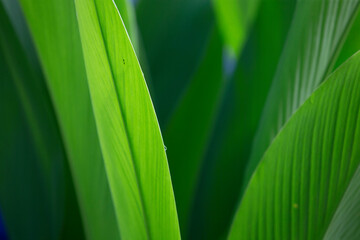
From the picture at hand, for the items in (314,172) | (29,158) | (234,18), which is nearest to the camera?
(314,172)

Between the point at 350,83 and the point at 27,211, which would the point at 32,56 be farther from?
the point at 350,83

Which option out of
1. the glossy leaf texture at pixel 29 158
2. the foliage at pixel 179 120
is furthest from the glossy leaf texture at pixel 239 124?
Answer: the glossy leaf texture at pixel 29 158

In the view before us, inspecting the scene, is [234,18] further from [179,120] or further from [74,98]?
[74,98]

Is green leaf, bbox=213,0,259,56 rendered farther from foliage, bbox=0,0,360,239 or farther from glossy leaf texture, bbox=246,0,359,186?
glossy leaf texture, bbox=246,0,359,186

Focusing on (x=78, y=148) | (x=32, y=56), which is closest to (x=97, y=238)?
(x=78, y=148)

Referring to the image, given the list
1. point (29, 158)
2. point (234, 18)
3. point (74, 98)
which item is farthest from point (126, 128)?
point (234, 18)

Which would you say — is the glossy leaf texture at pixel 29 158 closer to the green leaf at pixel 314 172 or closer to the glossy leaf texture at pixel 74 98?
the glossy leaf texture at pixel 74 98
